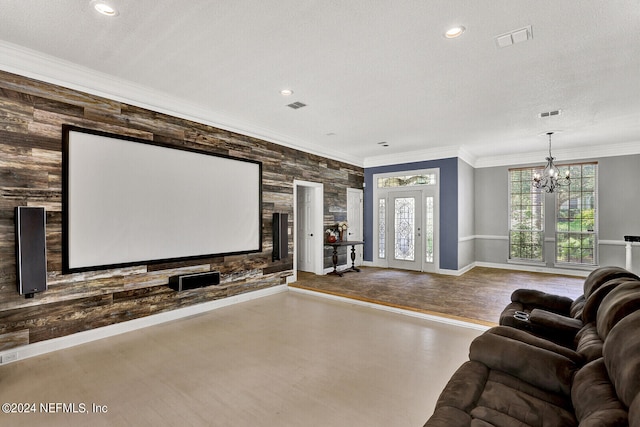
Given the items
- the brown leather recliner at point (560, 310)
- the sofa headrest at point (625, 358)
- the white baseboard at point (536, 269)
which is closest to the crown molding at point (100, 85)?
the brown leather recliner at point (560, 310)

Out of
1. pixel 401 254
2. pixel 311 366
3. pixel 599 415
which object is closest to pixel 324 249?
pixel 401 254

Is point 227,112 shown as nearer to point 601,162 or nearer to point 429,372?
point 429,372

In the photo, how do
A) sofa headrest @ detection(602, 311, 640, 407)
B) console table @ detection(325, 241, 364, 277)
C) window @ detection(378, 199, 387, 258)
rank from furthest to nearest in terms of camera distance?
window @ detection(378, 199, 387, 258) → console table @ detection(325, 241, 364, 277) → sofa headrest @ detection(602, 311, 640, 407)

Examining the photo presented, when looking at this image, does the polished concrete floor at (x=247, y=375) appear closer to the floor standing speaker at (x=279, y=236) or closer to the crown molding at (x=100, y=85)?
the floor standing speaker at (x=279, y=236)

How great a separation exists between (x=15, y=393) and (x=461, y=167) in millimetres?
7622

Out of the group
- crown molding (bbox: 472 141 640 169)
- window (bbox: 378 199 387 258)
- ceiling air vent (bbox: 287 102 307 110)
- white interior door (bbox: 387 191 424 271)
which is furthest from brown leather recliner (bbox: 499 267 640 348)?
crown molding (bbox: 472 141 640 169)

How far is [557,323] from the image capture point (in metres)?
2.38

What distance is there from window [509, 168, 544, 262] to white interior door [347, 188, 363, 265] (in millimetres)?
3666

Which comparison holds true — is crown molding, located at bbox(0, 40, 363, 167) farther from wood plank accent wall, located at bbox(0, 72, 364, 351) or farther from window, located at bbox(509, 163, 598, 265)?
window, located at bbox(509, 163, 598, 265)

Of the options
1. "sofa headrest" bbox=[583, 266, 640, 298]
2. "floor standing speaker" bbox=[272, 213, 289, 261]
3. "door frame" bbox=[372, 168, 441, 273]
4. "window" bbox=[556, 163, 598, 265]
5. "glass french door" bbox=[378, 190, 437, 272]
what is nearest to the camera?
"sofa headrest" bbox=[583, 266, 640, 298]


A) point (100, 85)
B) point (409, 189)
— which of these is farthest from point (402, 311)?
point (100, 85)

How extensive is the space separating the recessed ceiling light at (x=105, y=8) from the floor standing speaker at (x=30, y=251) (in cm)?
194

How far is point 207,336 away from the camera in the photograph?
362cm

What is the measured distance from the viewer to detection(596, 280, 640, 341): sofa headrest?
67.8 inches
